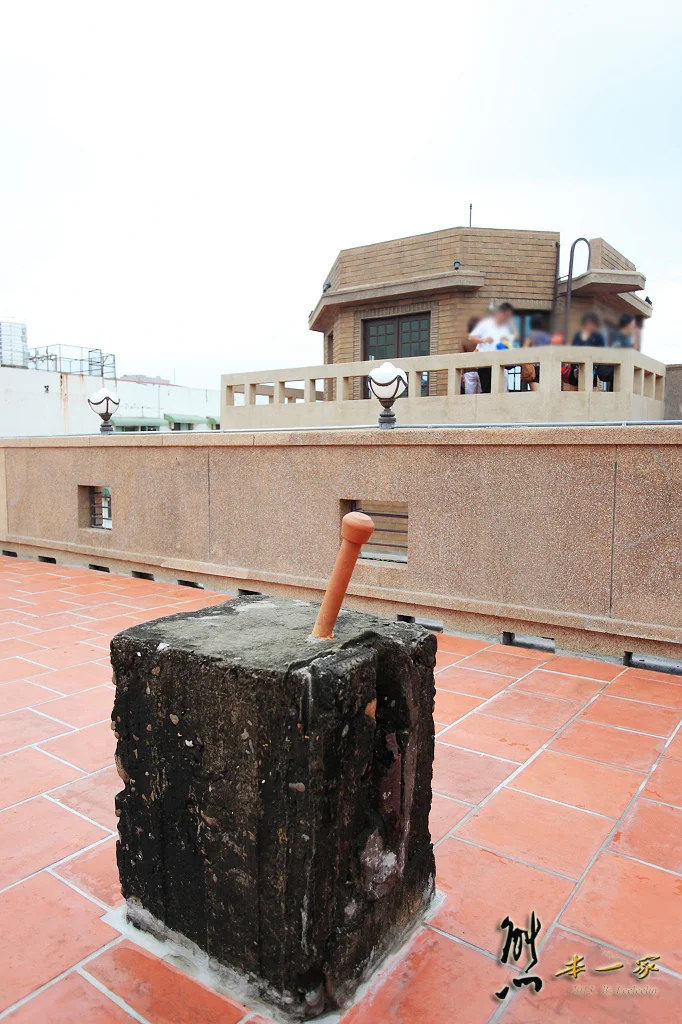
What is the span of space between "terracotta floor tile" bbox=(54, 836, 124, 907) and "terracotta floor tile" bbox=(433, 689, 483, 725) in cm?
180

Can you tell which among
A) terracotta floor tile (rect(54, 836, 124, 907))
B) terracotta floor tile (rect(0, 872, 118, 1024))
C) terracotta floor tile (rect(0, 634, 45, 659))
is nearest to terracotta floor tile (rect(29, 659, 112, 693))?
terracotta floor tile (rect(0, 634, 45, 659))

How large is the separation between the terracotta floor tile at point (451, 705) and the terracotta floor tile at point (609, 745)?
1.74 ft

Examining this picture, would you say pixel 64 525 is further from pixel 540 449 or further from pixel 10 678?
pixel 540 449

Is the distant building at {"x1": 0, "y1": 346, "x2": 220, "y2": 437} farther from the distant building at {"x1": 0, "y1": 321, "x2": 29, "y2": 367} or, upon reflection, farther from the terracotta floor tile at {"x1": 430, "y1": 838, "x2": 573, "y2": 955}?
the terracotta floor tile at {"x1": 430, "y1": 838, "x2": 573, "y2": 955}

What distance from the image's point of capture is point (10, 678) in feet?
13.9

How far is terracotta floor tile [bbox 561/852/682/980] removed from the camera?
1942mm

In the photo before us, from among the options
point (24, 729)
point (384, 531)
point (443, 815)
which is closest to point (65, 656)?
point (24, 729)

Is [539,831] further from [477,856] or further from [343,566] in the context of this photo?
[343,566]

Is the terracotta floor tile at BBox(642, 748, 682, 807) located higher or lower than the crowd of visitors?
lower

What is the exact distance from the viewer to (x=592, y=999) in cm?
174

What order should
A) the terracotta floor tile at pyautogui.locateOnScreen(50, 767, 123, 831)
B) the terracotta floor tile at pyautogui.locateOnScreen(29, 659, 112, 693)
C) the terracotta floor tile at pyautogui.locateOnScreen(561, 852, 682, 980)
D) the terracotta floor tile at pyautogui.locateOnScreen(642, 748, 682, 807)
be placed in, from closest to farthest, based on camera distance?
the terracotta floor tile at pyautogui.locateOnScreen(561, 852, 682, 980)
the terracotta floor tile at pyautogui.locateOnScreen(50, 767, 123, 831)
the terracotta floor tile at pyautogui.locateOnScreen(642, 748, 682, 807)
the terracotta floor tile at pyautogui.locateOnScreen(29, 659, 112, 693)

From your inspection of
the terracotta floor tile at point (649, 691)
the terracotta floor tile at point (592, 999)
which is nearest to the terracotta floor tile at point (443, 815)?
the terracotta floor tile at point (592, 999)

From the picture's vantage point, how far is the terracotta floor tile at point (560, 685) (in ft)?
13.0

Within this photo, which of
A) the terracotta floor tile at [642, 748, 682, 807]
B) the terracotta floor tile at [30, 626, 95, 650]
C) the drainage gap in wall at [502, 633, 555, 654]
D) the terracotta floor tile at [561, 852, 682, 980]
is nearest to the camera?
the terracotta floor tile at [561, 852, 682, 980]
